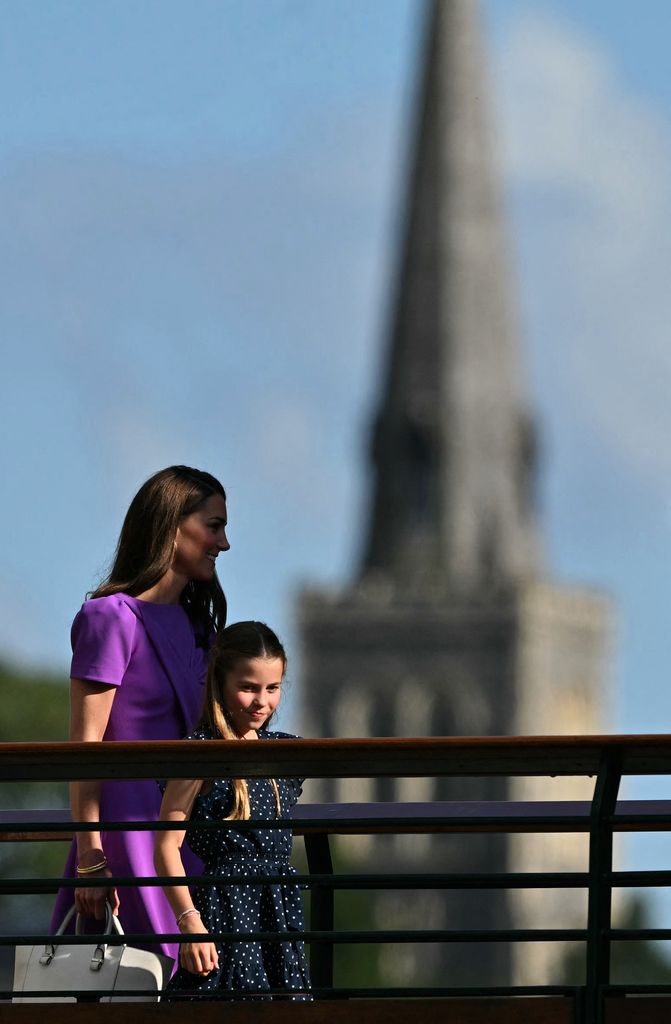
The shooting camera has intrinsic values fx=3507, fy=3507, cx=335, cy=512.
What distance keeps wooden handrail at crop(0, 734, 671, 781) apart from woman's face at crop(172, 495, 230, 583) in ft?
2.82

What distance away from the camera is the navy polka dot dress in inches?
321

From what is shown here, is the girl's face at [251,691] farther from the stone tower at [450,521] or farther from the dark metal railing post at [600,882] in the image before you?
the stone tower at [450,521]

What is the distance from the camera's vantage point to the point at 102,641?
27.9ft

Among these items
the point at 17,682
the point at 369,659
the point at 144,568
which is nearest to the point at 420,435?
the point at 369,659

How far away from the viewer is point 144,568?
28.6ft

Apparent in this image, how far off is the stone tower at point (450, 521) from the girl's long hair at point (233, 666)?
108 m

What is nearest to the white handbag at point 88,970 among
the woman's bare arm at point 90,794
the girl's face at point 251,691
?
the woman's bare arm at point 90,794

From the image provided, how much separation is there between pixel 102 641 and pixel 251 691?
0.44m

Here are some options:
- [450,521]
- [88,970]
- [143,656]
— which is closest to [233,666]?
[143,656]

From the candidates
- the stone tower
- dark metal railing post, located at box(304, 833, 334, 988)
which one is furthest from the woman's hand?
the stone tower

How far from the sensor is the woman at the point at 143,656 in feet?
27.4

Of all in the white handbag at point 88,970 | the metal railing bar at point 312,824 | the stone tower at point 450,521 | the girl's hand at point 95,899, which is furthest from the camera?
the stone tower at point 450,521

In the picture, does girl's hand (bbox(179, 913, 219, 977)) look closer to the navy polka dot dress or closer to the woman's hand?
the navy polka dot dress

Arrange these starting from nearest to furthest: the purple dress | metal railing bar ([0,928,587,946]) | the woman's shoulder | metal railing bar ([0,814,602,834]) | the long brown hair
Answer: metal railing bar ([0,928,587,946]) → metal railing bar ([0,814,602,834]) → the purple dress → the woman's shoulder → the long brown hair
